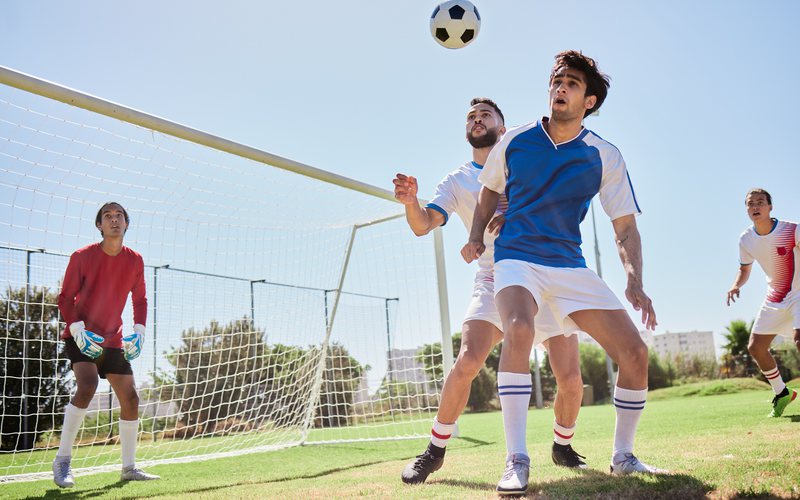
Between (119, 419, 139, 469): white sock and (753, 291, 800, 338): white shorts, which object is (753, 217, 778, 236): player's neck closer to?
(753, 291, 800, 338): white shorts

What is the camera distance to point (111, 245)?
5289 millimetres

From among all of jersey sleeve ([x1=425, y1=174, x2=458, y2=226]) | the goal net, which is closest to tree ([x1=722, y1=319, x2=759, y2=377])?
the goal net

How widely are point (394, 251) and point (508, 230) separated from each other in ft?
21.2

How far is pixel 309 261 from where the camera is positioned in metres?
9.80

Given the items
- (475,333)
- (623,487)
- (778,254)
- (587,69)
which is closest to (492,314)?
(475,333)

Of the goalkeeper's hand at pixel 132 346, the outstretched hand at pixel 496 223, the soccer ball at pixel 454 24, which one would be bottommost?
the goalkeeper's hand at pixel 132 346

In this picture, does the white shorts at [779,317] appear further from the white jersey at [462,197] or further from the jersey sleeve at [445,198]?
the jersey sleeve at [445,198]

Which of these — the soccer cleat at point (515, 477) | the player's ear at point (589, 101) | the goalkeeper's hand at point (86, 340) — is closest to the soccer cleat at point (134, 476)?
the goalkeeper's hand at point (86, 340)

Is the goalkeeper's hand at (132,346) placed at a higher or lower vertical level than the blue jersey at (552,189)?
lower

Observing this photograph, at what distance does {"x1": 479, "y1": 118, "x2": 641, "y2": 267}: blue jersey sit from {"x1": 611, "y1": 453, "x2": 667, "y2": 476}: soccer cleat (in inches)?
40.7

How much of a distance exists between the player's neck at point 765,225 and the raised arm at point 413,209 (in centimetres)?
465

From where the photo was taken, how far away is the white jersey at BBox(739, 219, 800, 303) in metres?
7.04

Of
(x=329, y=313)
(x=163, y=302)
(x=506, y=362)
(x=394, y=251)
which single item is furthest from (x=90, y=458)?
(x=506, y=362)

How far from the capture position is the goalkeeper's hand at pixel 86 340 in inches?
188
